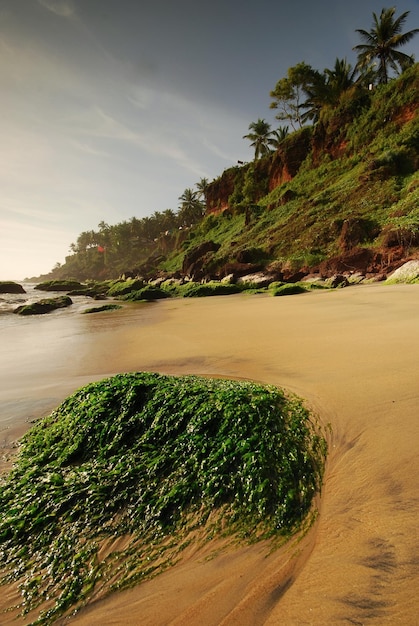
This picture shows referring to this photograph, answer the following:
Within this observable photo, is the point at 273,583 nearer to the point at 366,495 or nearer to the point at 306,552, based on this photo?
the point at 306,552

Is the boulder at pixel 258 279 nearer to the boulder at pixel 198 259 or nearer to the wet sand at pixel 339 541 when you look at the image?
the boulder at pixel 198 259

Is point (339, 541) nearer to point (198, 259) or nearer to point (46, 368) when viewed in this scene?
point (46, 368)

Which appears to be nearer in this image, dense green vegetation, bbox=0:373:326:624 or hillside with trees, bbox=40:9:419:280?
dense green vegetation, bbox=0:373:326:624

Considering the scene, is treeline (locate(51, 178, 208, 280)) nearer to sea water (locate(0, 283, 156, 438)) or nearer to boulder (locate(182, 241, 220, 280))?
boulder (locate(182, 241, 220, 280))

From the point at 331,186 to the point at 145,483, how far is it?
2984cm

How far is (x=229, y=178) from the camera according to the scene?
46.6 meters

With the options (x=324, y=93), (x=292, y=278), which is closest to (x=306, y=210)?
(x=292, y=278)

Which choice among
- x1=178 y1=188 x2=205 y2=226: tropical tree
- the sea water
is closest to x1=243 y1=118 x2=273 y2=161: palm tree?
x1=178 y1=188 x2=205 y2=226: tropical tree

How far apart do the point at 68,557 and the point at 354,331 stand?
5.03 meters

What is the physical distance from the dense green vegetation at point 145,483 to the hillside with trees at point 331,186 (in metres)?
14.7

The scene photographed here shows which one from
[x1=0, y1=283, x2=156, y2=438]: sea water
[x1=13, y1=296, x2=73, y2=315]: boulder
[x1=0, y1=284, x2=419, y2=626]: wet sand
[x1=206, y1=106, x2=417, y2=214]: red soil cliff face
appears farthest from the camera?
[x1=206, y1=106, x2=417, y2=214]: red soil cliff face

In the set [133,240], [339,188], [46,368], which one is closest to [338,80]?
[339,188]

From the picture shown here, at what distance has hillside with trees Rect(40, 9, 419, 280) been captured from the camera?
60.2 feet

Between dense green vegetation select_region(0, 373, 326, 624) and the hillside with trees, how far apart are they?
14682 mm
